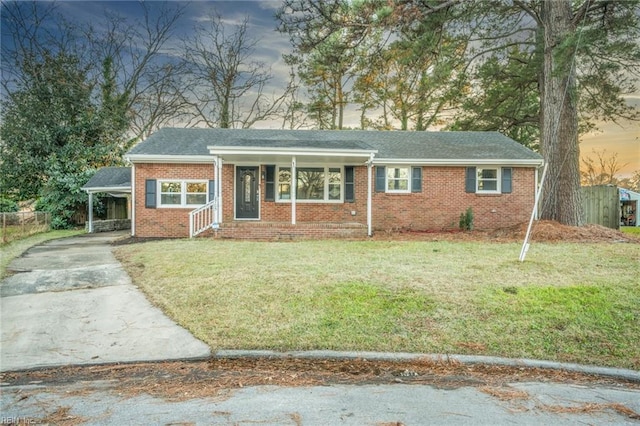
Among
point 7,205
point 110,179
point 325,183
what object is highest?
point 110,179

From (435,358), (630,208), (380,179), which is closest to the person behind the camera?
(435,358)

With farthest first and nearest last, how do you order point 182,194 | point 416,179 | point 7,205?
point 7,205
point 416,179
point 182,194

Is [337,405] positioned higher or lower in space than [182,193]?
lower

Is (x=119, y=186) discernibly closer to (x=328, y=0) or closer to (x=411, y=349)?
(x=328, y=0)

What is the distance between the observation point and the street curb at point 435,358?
3.45m

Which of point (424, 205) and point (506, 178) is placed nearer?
point (424, 205)

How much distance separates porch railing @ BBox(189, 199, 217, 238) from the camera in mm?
12936

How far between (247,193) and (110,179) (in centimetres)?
717

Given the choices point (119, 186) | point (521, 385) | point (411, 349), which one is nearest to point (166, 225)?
point (119, 186)

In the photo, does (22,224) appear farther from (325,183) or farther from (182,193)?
(325,183)

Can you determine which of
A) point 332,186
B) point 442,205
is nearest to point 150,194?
point 332,186

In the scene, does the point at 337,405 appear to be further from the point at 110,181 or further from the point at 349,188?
the point at 110,181

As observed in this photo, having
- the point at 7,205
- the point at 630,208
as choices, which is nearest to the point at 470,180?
the point at 630,208

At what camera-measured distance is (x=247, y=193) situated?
14.5 metres
